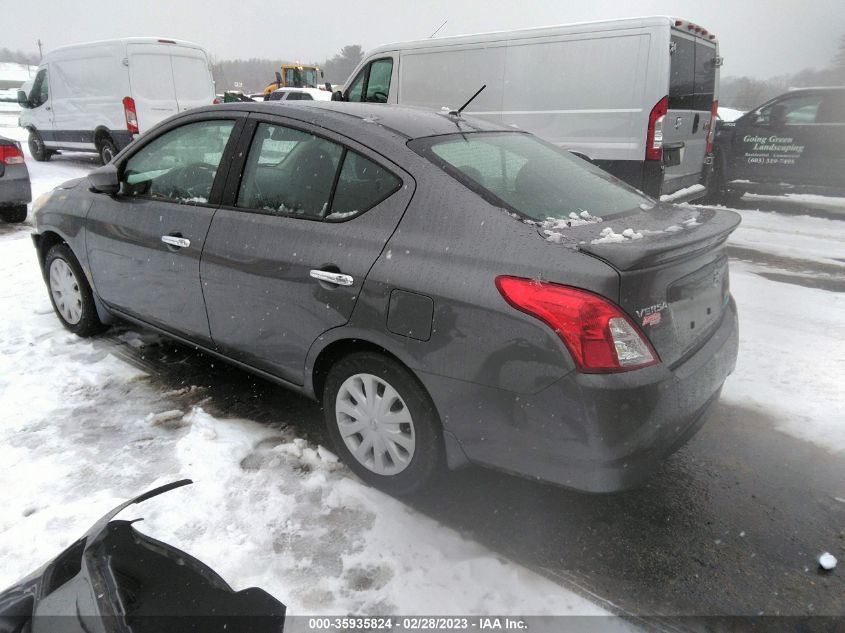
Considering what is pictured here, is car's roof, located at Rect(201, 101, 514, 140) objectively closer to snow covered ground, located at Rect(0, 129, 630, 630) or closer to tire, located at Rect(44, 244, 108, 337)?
snow covered ground, located at Rect(0, 129, 630, 630)

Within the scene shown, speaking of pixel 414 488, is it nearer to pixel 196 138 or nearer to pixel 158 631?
pixel 158 631

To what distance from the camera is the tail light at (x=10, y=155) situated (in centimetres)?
726

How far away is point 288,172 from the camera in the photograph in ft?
9.13

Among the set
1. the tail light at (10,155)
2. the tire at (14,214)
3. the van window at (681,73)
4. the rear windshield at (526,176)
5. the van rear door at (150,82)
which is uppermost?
the van rear door at (150,82)

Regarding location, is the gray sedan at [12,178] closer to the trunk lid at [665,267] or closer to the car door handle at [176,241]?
the car door handle at [176,241]

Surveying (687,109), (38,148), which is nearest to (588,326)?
(687,109)

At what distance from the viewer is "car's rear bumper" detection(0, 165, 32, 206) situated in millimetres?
7250

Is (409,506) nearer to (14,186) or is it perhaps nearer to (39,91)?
(14,186)

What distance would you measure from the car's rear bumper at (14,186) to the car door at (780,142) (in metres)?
10.1

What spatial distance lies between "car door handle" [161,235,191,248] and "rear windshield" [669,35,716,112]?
559 centimetres

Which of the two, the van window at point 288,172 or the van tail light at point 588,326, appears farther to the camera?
the van window at point 288,172

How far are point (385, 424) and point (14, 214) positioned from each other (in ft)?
25.0

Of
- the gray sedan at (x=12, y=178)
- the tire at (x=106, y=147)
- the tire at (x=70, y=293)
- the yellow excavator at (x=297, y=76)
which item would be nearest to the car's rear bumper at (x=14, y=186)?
the gray sedan at (x=12, y=178)

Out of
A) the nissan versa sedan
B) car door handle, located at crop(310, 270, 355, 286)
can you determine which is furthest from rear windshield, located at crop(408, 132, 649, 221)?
car door handle, located at crop(310, 270, 355, 286)
